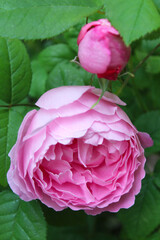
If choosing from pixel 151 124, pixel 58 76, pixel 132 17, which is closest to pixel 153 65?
pixel 151 124

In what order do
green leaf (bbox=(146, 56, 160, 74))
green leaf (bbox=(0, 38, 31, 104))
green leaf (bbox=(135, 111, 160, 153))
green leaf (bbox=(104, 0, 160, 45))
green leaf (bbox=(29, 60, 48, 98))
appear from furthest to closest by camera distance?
1. green leaf (bbox=(29, 60, 48, 98))
2. green leaf (bbox=(146, 56, 160, 74))
3. green leaf (bbox=(135, 111, 160, 153))
4. green leaf (bbox=(0, 38, 31, 104))
5. green leaf (bbox=(104, 0, 160, 45))

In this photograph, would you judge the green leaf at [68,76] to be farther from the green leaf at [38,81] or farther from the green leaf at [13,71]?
the green leaf at [38,81]

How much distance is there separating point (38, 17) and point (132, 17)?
206mm

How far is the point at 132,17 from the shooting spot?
0.71 meters

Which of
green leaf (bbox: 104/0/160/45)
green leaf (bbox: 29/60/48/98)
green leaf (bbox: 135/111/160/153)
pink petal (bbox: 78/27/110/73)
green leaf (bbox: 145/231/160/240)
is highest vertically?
green leaf (bbox: 104/0/160/45)

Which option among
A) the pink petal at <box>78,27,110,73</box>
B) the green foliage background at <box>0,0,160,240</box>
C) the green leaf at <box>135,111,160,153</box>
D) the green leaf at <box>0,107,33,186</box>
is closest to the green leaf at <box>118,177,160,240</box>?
the green foliage background at <box>0,0,160,240</box>

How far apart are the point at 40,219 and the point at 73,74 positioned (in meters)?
0.42

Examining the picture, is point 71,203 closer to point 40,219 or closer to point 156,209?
point 40,219

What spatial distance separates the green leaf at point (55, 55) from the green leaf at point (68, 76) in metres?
0.22

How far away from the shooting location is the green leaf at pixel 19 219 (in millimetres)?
920

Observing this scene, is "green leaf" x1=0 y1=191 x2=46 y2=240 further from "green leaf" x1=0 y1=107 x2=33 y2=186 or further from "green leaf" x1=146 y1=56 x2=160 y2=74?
"green leaf" x1=146 y1=56 x2=160 y2=74

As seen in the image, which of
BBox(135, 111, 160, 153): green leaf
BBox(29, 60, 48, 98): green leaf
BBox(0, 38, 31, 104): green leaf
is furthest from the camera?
BBox(29, 60, 48, 98): green leaf

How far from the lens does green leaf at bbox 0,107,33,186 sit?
0.89m

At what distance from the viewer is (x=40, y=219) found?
94 centimetres
